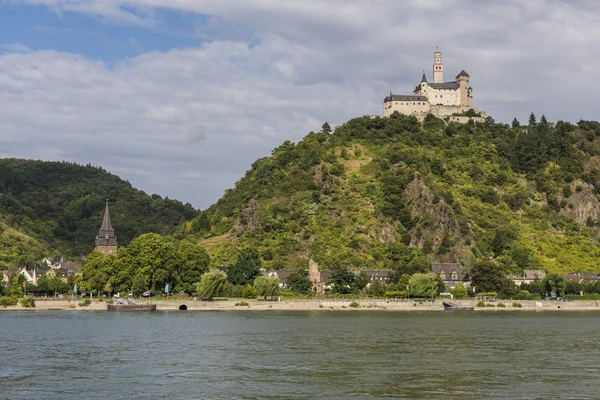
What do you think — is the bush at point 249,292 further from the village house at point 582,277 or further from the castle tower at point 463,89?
the castle tower at point 463,89

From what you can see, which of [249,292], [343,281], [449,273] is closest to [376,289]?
[343,281]

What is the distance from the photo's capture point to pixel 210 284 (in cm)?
11425

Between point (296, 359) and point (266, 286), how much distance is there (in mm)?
61291

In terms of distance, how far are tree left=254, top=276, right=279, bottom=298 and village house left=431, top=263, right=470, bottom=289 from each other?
30083 millimetres

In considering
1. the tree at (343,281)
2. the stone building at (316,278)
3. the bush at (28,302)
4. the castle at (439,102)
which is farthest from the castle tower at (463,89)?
the bush at (28,302)

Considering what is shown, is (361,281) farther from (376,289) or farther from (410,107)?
(410,107)

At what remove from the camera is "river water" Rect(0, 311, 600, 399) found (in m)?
44.6

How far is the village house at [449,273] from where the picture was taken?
13625 centimetres

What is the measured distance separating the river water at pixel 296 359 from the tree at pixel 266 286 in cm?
2337

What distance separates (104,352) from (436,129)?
13400 centimetres

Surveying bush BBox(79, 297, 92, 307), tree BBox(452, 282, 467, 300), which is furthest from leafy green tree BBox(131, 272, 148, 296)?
tree BBox(452, 282, 467, 300)

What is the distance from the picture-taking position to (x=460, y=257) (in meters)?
145

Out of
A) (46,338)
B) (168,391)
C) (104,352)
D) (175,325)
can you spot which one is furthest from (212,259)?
(168,391)

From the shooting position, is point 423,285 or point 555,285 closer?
point 423,285
